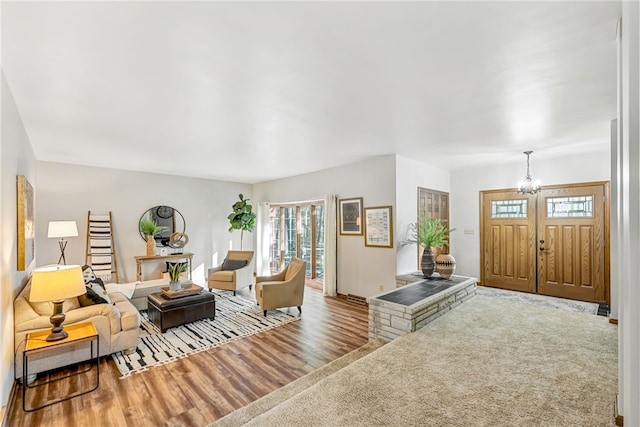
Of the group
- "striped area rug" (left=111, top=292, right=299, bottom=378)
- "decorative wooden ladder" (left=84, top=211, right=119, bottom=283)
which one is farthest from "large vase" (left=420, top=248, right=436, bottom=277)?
"decorative wooden ladder" (left=84, top=211, right=119, bottom=283)

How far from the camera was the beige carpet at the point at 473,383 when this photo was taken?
1.84 metres

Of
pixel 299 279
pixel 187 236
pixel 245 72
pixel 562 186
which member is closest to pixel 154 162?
pixel 187 236

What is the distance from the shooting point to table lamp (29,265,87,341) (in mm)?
2406

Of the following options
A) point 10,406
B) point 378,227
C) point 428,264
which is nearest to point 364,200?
point 378,227

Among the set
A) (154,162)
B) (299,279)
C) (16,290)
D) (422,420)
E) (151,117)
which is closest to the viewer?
(422,420)

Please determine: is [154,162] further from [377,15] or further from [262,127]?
[377,15]

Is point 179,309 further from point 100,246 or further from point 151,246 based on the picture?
point 100,246

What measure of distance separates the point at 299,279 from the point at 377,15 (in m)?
3.79

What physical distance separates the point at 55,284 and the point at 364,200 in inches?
168

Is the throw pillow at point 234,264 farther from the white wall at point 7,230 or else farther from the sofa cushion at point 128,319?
the white wall at point 7,230

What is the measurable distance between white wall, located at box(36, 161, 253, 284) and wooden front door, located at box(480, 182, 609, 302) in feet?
19.7

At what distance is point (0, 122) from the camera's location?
7.01 feet

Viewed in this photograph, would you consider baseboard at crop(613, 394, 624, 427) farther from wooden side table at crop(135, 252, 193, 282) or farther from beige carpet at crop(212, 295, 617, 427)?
wooden side table at crop(135, 252, 193, 282)

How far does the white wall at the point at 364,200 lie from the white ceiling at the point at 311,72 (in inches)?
41.4
